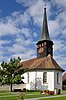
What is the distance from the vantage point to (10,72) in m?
47.9

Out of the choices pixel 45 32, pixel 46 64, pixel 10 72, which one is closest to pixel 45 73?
pixel 46 64

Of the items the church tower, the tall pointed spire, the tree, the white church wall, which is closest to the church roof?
the white church wall

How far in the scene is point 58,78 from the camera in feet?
183

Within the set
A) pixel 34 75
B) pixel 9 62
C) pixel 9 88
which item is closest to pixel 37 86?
pixel 34 75

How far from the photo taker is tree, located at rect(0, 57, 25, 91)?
47062mm

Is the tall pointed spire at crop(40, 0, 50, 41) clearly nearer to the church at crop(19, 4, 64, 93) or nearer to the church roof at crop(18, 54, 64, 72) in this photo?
the church at crop(19, 4, 64, 93)

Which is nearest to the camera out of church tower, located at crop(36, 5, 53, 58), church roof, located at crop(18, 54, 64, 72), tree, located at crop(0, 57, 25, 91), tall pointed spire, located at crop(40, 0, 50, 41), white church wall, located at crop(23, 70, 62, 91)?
tree, located at crop(0, 57, 25, 91)

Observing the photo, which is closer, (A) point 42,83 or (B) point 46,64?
(A) point 42,83

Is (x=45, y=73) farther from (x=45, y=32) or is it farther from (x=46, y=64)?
(x=45, y=32)

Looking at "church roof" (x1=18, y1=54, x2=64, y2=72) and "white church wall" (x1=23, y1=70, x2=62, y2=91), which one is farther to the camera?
"church roof" (x1=18, y1=54, x2=64, y2=72)

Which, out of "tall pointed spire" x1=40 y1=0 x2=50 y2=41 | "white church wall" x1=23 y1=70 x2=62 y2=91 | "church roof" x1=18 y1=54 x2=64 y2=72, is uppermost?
"tall pointed spire" x1=40 y1=0 x2=50 y2=41

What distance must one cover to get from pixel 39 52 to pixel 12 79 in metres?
15.1

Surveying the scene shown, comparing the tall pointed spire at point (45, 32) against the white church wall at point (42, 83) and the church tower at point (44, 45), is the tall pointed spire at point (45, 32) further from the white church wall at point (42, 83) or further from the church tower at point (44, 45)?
the white church wall at point (42, 83)

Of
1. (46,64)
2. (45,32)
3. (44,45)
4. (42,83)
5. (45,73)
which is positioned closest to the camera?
(42,83)
